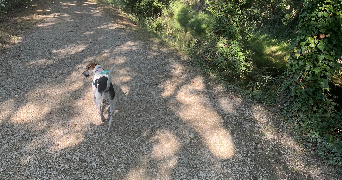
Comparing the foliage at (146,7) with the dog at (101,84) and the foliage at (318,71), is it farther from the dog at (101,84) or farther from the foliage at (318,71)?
the dog at (101,84)

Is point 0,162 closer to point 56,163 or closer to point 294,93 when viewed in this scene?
point 56,163

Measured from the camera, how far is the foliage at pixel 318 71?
478 cm

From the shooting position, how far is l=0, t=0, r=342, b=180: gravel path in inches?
173

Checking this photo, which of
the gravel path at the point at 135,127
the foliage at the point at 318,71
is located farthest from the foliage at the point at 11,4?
the foliage at the point at 318,71

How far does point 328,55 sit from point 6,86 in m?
8.55

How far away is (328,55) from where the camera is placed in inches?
194

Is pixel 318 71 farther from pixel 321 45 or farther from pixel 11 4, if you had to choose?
pixel 11 4

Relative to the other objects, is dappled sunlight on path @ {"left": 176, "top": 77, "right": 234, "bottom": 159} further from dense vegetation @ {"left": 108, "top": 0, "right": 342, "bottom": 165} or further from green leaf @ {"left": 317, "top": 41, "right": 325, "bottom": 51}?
green leaf @ {"left": 317, "top": 41, "right": 325, "bottom": 51}

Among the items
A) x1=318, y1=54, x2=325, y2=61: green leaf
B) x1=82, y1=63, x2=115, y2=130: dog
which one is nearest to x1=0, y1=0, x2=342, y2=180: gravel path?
x1=82, y1=63, x2=115, y2=130: dog

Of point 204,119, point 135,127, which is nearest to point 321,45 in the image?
point 204,119

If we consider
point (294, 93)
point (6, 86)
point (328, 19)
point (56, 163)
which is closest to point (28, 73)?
point (6, 86)

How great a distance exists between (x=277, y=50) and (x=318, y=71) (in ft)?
16.3

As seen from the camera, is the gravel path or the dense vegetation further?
the dense vegetation

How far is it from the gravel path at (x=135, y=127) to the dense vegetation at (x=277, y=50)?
0.64 m
